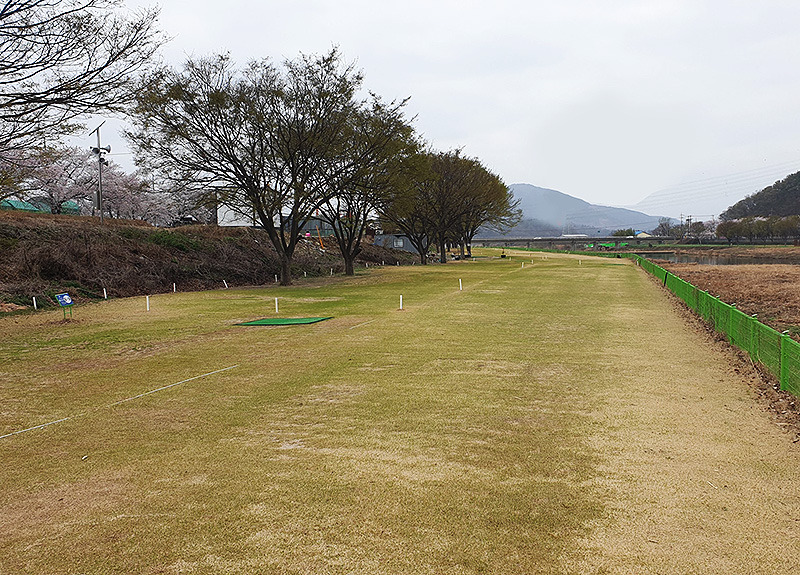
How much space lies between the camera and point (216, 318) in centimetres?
1894

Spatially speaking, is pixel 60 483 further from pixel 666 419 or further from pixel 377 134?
pixel 377 134

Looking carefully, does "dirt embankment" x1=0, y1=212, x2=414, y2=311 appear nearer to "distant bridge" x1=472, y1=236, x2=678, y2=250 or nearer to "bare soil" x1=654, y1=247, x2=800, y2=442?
"bare soil" x1=654, y1=247, x2=800, y2=442

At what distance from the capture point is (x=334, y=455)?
6.36 m

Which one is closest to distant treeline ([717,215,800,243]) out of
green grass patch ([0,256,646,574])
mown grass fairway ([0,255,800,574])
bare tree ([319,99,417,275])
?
bare tree ([319,99,417,275])

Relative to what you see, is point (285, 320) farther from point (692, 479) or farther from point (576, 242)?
point (576, 242)

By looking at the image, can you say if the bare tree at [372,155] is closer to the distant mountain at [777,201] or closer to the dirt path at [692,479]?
the dirt path at [692,479]

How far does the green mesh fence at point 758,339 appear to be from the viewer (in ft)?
28.0

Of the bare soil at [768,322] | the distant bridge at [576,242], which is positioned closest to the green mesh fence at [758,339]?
the bare soil at [768,322]

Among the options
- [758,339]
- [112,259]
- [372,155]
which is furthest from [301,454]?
[372,155]

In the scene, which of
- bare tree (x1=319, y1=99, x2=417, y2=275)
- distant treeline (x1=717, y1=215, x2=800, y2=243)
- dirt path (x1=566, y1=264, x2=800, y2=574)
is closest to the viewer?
dirt path (x1=566, y1=264, x2=800, y2=574)

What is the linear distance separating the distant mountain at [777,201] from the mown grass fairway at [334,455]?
518 feet

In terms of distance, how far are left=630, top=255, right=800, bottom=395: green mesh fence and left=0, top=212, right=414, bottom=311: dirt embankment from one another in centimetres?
2382

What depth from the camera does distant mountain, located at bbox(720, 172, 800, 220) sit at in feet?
460

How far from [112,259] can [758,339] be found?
1129 inches
